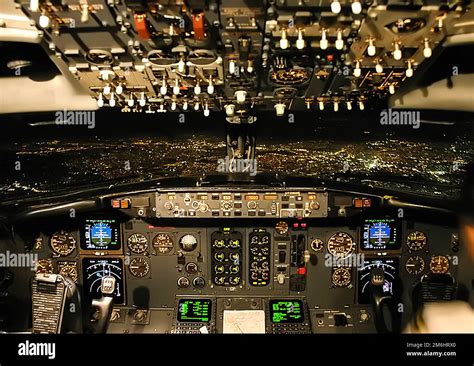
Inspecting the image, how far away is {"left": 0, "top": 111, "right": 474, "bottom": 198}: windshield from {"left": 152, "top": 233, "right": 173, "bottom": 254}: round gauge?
80 centimetres

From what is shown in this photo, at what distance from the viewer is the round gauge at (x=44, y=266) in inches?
176

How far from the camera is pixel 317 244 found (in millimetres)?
4473

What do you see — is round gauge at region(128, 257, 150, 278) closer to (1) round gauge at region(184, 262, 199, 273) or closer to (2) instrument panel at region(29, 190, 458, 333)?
(2) instrument panel at region(29, 190, 458, 333)

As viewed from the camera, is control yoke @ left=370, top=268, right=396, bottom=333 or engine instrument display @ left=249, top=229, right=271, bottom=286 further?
engine instrument display @ left=249, top=229, right=271, bottom=286

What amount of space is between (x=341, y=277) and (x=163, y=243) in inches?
70.3

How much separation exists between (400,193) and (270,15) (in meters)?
2.52

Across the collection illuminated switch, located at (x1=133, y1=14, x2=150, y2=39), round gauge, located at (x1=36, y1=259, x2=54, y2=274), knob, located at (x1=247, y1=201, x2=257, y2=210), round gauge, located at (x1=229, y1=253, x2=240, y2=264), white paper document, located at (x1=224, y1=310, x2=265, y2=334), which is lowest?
white paper document, located at (x1=224, y1=310, x2=265, y2=334)

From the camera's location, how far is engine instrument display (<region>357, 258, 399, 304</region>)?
14.7ft

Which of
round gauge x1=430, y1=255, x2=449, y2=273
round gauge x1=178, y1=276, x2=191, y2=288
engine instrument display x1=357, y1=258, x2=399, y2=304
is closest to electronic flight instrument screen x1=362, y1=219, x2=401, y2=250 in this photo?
engine instrument display x1=357, y1=258, x2=399, y2=304

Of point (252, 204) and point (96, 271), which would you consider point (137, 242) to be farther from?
point (252, 204)

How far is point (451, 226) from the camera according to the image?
4375 mm

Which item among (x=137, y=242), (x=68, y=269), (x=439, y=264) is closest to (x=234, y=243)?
(x=137, y=242)

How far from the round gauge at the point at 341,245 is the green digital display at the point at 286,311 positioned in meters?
0.60
